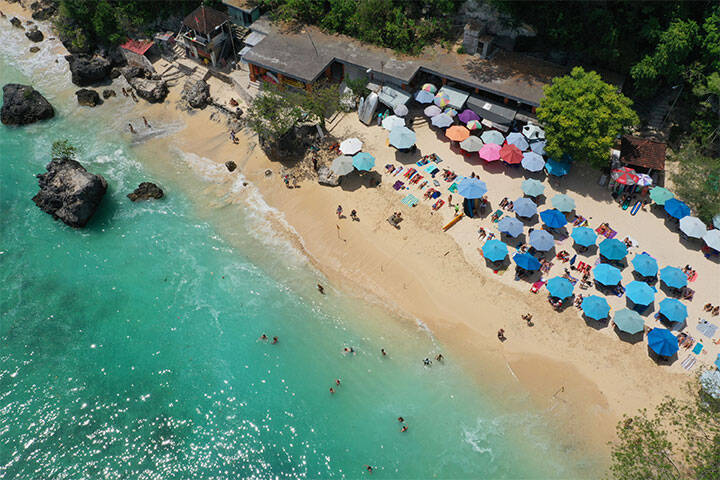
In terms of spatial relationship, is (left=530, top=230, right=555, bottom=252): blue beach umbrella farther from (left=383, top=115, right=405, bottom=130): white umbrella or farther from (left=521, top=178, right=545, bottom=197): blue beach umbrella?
(left=383, top=115, right=405, bottom=130): white umbrella

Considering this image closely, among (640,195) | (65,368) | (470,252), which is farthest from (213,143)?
(640,195)

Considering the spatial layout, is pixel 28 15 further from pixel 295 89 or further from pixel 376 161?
pixel 376 161

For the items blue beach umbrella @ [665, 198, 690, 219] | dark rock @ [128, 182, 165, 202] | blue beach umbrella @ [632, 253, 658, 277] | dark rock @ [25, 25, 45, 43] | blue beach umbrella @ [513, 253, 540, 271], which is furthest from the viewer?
dark rock @ [25, 25, 45, 43]

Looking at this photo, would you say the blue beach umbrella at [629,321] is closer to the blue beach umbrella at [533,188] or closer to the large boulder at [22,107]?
the blue beach umbrella at [533,188]

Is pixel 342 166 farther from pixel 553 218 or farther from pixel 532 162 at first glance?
pixel 553 218

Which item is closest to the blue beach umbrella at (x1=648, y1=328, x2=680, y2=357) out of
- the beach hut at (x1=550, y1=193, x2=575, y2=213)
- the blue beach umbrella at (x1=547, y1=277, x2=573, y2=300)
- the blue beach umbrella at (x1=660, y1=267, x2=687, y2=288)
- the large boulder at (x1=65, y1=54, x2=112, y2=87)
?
the blue beach umbrella at (x1=660, y1=267, x2=687, y2=288)

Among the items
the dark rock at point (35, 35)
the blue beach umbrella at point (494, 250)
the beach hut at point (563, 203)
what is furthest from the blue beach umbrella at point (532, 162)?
the dark rock at point (35, 35)
